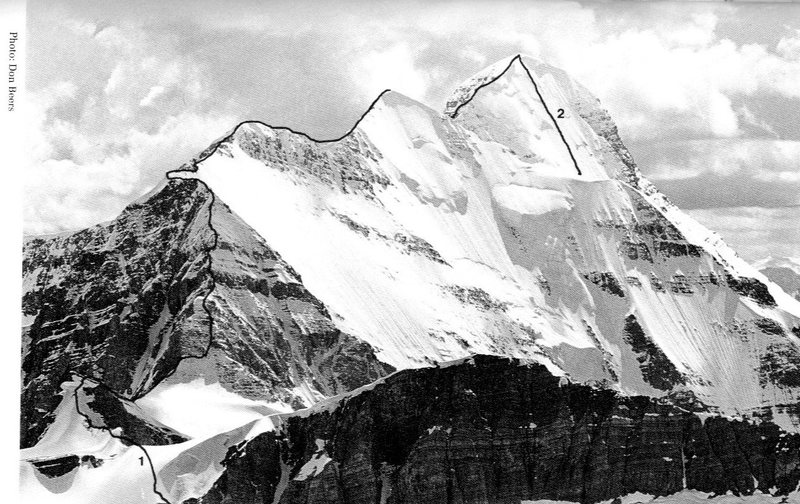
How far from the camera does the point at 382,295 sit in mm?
21859

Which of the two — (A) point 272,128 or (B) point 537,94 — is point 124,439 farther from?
(B) point 537,94

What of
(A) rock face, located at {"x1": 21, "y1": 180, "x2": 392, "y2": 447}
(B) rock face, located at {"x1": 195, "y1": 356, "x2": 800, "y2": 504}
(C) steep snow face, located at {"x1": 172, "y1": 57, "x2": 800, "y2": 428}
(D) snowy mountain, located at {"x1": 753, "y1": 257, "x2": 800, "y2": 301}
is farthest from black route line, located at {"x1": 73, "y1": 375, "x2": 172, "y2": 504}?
(D) snowy mountain, located at {"x1": 753, "y1": 257, "x2": 800, "y2": 301}

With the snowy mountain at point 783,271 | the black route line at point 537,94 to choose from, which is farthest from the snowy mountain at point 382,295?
the snowy mountain at point 783,271

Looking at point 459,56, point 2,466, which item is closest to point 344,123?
point 459,56

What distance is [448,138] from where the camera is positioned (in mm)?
22250

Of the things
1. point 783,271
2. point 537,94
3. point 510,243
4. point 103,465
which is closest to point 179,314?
point 103,465

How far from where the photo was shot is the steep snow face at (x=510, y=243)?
2131 centimetres

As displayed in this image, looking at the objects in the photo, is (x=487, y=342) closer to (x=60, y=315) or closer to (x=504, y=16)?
(x=504, y=16)

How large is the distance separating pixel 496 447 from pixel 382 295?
3042 millimetres

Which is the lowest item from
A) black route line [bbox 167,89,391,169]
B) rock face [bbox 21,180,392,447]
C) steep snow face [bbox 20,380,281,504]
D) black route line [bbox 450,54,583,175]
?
steep snow face [bbox 20,380,281,504]

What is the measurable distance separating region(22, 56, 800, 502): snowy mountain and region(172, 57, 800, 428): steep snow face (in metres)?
0.04

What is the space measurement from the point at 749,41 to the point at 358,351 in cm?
Answer: 750

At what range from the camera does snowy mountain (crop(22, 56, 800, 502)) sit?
1992 centimetres

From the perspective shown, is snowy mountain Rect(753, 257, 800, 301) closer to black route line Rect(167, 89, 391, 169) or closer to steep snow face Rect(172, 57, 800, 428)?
steep snow face Rect(172, 57, 800, 428)
